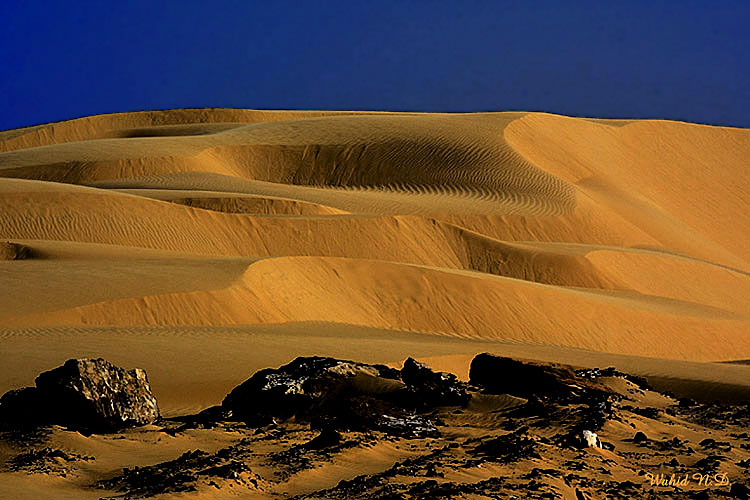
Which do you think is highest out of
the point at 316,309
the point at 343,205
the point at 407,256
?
the point at 343,205

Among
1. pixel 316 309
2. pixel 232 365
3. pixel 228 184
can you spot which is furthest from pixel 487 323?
pixel 228 184

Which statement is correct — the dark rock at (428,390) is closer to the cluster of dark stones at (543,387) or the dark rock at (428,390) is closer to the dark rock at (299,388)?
the dark rock at (299,388)

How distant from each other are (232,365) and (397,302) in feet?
28.5

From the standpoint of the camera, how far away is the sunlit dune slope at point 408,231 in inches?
802

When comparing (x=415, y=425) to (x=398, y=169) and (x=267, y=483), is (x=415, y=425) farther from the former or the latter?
(x=398, y=169)

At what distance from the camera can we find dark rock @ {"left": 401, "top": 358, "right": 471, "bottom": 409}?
11.2m

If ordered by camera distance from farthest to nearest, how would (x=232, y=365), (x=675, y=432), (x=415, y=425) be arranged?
1. (x=232, y=365)
2. (x=675, y=432)
3. (x=415, y=425)

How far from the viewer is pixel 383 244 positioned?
1208 inches

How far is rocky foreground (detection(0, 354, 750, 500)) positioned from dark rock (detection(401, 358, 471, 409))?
0.02 m

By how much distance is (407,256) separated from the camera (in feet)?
100

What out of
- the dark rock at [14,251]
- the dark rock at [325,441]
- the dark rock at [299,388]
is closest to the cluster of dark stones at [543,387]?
the dark rock at [299,388]

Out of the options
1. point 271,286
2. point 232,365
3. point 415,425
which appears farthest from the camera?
point 271,286

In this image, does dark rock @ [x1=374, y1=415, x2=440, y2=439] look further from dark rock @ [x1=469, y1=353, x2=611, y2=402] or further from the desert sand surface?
dark rock @ [x1=469, y1=353, x2=611, y2=402]

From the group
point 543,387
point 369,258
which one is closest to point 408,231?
point 369,258
